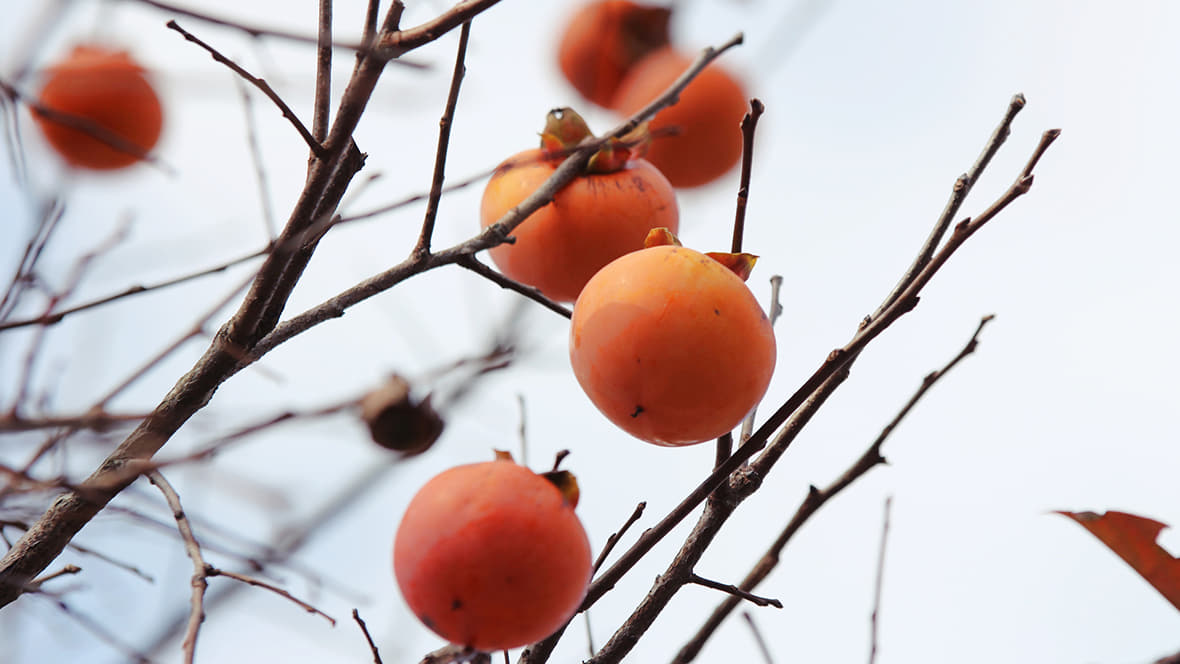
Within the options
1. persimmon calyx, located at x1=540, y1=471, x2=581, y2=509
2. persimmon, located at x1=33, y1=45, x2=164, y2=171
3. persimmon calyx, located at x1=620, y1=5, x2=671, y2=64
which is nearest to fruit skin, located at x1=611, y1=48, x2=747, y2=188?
persimmon calyx, located at x1=620, y1=5, x2=671, y2=64

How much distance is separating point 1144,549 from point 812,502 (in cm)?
60

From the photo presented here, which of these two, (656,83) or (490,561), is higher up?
(656,83)

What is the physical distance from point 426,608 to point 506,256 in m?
0.84

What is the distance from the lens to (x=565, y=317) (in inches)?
70.1

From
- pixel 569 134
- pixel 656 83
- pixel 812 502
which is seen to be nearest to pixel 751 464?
pixel 812 502

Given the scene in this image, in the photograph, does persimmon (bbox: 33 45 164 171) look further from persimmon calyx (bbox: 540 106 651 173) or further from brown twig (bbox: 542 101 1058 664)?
brown twig (bbox: 542 101 1058 664)

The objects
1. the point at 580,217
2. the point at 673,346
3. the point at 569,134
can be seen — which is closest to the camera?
the point at 673,346

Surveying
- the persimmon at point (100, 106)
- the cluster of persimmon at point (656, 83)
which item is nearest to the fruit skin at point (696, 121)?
the cluster of persimmon at point (656, 83)

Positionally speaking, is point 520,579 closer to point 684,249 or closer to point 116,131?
point 684,249

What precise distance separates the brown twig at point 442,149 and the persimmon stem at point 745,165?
19.4 inches

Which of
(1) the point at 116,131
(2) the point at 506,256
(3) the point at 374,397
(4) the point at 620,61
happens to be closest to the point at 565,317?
(2) the point at 506,256

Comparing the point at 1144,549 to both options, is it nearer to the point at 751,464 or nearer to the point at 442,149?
the point at 751,464

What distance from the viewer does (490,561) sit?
1.18 meters

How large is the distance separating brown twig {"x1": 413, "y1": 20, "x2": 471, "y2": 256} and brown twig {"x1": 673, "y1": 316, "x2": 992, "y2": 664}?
83 cm
